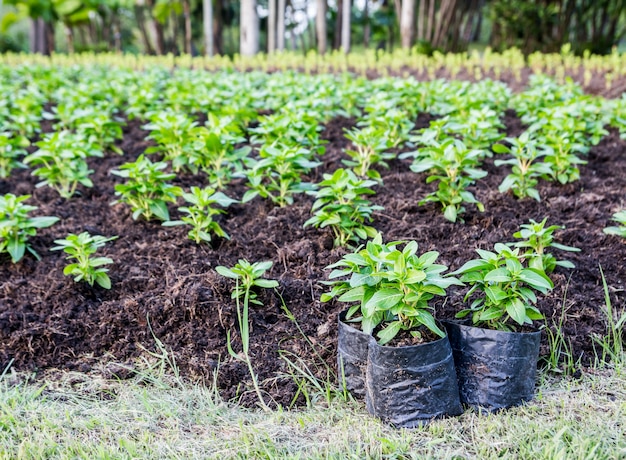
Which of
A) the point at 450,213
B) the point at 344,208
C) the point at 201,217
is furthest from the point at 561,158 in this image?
the point at 201,217

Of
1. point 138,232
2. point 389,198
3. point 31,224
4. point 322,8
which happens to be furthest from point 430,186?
point 322,8

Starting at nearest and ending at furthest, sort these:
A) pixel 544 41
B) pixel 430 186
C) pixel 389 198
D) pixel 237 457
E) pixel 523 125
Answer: pixel 237 457 → pixel 389 198 → pixel 430 186 → pixel 523 125 → pixel 544 41

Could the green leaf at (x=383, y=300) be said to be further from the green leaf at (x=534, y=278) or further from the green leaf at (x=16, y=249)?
the green leaf at (x=16, y=249)

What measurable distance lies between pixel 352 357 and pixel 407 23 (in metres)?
12.6

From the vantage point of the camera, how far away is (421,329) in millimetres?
2076

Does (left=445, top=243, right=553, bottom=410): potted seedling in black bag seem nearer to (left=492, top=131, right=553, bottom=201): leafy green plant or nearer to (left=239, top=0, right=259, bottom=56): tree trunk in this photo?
(left=492, top=131, right=553, bottom=201): leafy green plant

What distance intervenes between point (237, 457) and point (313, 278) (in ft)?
3.47

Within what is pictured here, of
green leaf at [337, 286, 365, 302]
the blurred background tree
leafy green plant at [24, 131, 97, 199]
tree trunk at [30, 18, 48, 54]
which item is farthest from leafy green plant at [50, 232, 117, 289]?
tree trunk at [30, 18, 48, 54]

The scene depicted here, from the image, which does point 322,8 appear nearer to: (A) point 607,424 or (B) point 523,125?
(B) point 523,125

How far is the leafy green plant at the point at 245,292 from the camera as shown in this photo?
Answer: 2.33 m

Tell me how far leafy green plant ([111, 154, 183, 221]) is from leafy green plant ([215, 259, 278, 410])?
0.88m

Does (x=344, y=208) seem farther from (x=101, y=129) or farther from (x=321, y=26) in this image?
(x=321, y=26)

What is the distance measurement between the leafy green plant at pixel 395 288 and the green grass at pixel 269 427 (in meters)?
0.35

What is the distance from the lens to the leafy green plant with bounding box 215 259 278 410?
2332 millimetres
